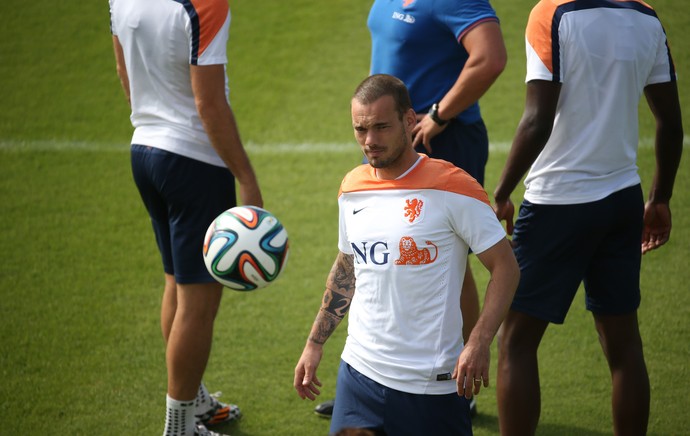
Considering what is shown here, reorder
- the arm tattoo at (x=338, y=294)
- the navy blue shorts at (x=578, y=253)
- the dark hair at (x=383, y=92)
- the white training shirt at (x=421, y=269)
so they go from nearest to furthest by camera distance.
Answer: the white training shirt at (x=421, y=269), the dark hair at (x=383, y=92), the arm tattoo at (x=338, y=294), the navy blue shorts at (x=578, y=253)

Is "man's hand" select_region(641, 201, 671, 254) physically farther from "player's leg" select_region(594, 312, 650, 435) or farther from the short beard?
the short beard

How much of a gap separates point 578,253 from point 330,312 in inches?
46.2

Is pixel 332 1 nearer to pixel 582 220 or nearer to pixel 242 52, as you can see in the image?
pixel 242 52

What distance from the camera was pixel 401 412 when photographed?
9.89 ft

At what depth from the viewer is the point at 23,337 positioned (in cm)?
539

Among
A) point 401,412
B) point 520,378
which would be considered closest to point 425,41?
point 520,378

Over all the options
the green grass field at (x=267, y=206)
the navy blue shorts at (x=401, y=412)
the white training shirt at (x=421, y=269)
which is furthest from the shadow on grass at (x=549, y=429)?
the white training shirt at (x=421, y=269)

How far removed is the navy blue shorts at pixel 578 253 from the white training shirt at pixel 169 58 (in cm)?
157

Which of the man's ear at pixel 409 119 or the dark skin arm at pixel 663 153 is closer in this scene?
the man's ear at pixel 409 119

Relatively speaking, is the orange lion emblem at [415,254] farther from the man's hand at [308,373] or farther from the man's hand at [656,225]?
the man's hand at [656,225]

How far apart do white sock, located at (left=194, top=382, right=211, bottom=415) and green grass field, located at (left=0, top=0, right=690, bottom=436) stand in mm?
198

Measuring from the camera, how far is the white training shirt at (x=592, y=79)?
3557 mm

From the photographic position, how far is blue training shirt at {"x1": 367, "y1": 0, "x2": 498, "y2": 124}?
163 inches

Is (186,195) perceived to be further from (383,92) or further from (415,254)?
(415,254)
